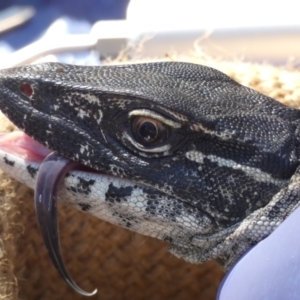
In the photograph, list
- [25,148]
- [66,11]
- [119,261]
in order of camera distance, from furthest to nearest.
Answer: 1. [66,11]
2. [119,261]
3. [25,148]

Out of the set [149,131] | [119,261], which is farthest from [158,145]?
[119,261]

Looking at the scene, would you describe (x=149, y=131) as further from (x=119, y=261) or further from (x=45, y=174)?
(x=119, y=261)

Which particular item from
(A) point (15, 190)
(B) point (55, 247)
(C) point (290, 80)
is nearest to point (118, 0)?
(C) point (290, 80)

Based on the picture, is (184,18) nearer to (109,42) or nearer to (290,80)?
(109,42)

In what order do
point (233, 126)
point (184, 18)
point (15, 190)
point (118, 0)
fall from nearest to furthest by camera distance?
point (233, 126) < point (15, 190) < point (184, 18) < point (118, 0)

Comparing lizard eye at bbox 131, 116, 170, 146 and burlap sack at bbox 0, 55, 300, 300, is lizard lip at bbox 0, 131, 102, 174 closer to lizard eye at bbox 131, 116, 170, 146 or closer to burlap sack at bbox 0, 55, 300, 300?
lizard eye at bbox 131, 116, 170, 146

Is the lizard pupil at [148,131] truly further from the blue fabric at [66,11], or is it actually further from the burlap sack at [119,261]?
the blue fabric at [66,11]
